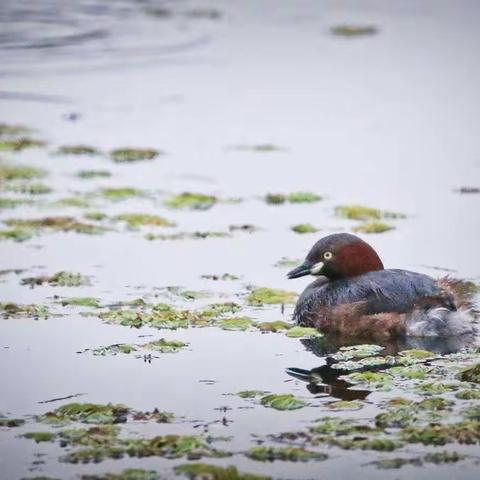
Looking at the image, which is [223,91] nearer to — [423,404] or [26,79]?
[26,79]

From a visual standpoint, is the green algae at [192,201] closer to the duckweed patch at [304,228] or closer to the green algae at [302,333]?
Result: the duckweed patch at [304,228]

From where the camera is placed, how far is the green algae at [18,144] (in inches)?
741

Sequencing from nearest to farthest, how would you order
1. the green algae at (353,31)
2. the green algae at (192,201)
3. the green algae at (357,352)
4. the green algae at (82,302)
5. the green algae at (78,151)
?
1. the green algae at (357,352)
2. the green algae at (82,302)
3. the green algae at (192,201)
4. the green algae at (78,151)
5. the green algae at (353,31)

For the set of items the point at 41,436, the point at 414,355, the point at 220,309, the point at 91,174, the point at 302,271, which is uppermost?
the point at 91,174

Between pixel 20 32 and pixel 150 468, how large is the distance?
64.7 feet

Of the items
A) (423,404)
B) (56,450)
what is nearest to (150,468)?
(56,450)

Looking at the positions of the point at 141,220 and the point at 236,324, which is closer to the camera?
the point at 236,324

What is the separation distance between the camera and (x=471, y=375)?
10.2 m

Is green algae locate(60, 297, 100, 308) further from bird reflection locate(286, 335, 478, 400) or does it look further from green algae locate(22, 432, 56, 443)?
green algae locate(22, 432, 56, 443)

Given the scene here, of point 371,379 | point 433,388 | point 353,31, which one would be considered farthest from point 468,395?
point 353,31

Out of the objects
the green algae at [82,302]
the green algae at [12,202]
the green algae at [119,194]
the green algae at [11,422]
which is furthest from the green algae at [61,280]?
the green algae at [11,422]

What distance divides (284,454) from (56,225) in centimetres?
682

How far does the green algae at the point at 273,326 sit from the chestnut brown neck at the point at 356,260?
2.12ft

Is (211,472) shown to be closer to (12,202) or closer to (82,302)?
(82,302)
